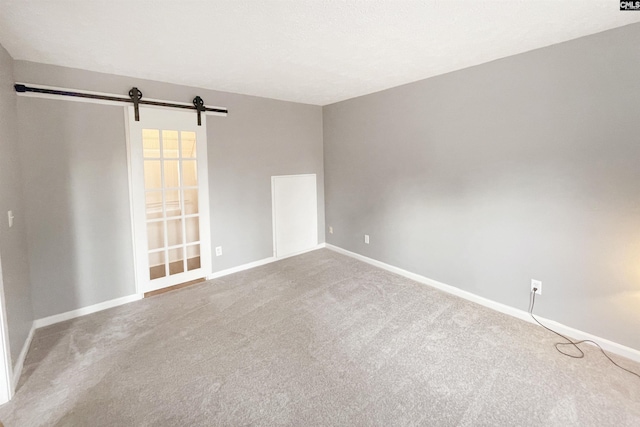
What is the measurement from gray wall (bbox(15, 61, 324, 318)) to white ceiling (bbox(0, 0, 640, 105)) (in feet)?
1.18

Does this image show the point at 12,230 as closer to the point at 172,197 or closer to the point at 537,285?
the point at 172,197

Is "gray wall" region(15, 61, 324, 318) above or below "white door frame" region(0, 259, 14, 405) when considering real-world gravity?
above

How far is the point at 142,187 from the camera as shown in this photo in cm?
319

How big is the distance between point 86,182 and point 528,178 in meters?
4.14

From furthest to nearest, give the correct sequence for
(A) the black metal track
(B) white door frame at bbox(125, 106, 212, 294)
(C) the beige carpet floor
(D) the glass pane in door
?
(D) the glass pane in door
(B) white door frame at bbox(125, 106, 212, 294)
(A) the black metal track
(C) the beige carpet floor

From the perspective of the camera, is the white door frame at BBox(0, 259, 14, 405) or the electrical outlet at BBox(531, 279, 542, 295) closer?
the white door frame at BBox(0, 259, 14, 405)

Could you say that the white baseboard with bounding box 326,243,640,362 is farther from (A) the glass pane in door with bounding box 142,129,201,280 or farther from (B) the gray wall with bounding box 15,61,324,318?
(A) the glass pane in door with bounding box 142,129,201,280

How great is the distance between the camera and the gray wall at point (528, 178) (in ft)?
7.15

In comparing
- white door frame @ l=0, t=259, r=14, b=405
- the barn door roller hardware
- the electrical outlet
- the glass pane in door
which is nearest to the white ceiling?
the barn door roller hardware

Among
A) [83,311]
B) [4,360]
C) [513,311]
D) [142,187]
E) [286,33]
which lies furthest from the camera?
[142,187]

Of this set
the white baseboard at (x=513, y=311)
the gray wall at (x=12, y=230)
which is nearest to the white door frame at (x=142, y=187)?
the gray wall at (x=12, y=230)

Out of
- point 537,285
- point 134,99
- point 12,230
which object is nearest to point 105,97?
point 134,99

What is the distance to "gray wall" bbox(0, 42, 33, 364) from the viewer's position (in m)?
2.03

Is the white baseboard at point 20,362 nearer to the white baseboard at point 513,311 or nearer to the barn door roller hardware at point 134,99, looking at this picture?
the barn door roller hardware at point 134,99
